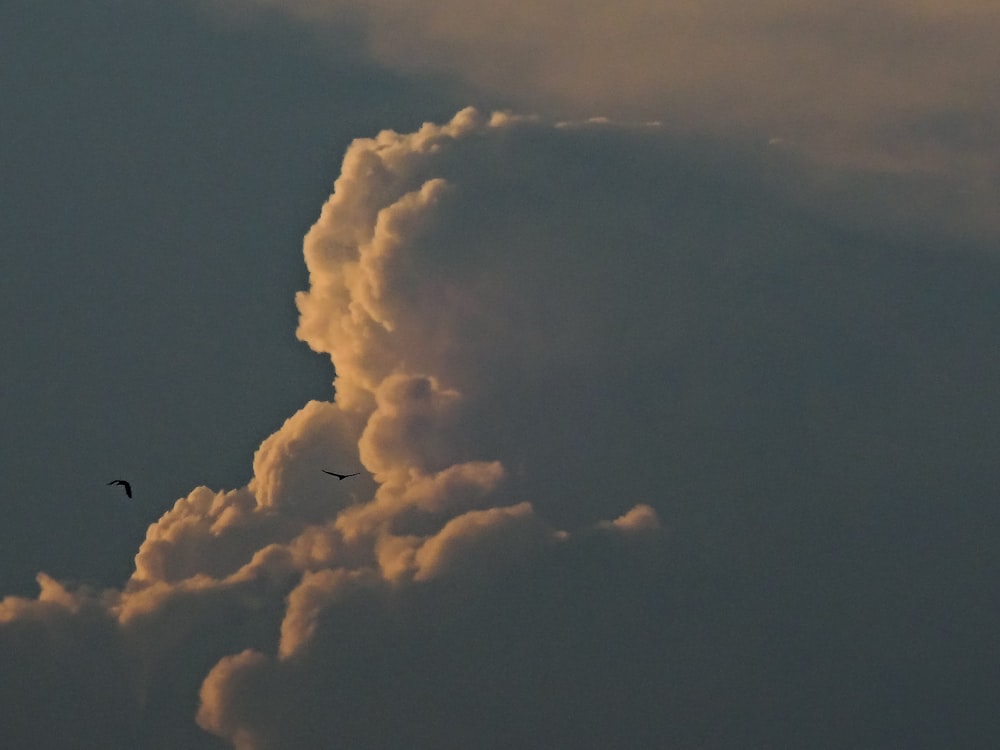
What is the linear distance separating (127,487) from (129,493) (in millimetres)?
1730

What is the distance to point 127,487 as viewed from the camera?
10906 centimetres

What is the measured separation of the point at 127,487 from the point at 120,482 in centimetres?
237

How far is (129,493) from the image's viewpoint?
107938mm

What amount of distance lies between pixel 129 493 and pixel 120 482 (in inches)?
159

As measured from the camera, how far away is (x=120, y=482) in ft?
362
